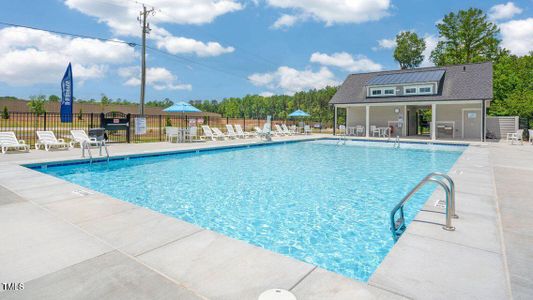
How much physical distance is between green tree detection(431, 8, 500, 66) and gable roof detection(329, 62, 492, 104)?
44.2ft

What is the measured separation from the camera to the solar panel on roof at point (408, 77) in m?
22.4

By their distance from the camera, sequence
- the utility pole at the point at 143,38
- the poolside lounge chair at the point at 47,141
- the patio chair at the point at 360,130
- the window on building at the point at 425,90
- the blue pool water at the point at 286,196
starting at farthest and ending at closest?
the patio chair at the point at 360,130 < the window on building at the point at 425,90 < the utility pole at the point at 143,38 < the poolside lounge chair at the point at 47,141 < the blue pool water at the point at 286,196

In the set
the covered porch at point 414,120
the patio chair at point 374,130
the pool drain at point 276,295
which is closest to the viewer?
the pool drain at point 276,295

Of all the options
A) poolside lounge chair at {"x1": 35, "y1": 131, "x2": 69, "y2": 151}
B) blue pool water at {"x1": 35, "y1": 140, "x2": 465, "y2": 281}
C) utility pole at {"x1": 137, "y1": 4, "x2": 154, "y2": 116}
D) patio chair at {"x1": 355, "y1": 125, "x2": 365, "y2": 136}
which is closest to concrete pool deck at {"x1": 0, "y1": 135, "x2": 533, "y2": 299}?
blue pool water at {"x1": 35, "y1": 140, "x2": 465, "y2": 281}

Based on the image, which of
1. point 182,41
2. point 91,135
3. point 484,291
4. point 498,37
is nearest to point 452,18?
point 498,37

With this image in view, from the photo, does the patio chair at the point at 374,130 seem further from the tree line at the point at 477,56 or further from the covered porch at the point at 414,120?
the tree line at the point at 477,56

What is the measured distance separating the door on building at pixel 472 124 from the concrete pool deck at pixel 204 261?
2029cm

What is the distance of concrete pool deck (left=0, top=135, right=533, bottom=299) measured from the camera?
92.4 inches

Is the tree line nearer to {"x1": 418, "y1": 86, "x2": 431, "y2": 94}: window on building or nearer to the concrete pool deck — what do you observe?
{"x1": 418, "y1": 86, "x2": 431, "y2": 94}: window on building

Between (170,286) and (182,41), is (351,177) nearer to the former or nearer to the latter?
(170,286)

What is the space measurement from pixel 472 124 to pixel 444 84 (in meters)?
3.42

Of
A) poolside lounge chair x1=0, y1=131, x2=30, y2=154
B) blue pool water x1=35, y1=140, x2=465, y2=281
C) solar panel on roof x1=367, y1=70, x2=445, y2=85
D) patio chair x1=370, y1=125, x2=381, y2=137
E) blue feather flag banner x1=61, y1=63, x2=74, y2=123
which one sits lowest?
blue pool water x1=35, y1=140, x2=465, y2=281

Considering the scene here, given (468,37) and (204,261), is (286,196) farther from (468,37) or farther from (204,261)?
(468,37)

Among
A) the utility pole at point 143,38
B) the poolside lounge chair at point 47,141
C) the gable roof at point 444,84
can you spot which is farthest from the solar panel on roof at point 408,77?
the poolside lounge chair at point 47,141
